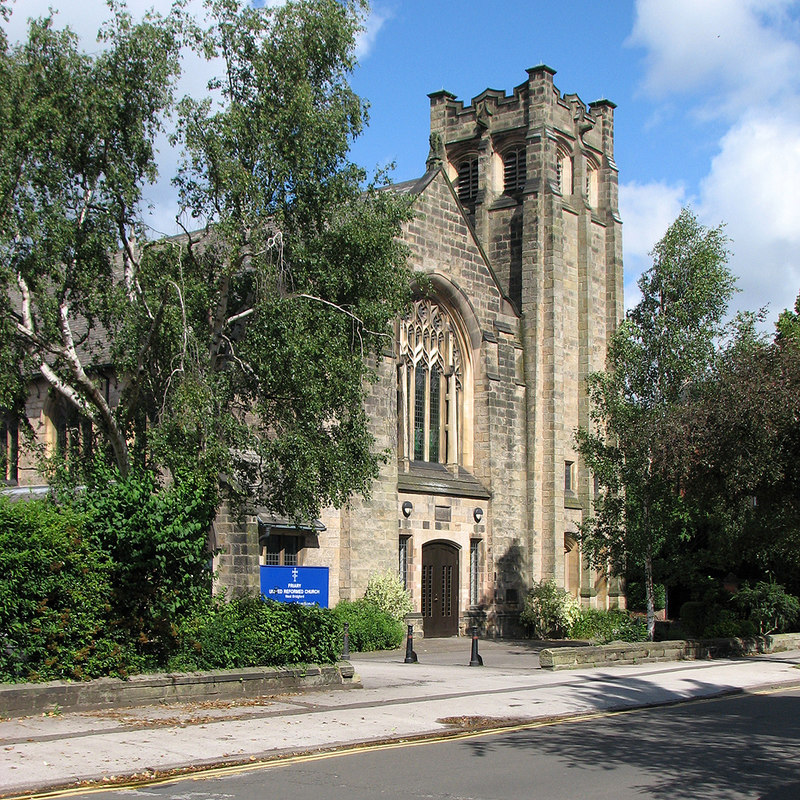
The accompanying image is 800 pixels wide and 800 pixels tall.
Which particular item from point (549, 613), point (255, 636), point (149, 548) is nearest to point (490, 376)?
point (549, 613)

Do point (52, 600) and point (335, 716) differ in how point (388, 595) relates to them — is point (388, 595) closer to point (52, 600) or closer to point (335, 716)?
point (335, 716)

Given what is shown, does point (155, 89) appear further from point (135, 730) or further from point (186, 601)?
point (135, 730)

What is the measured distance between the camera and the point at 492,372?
34.9 m

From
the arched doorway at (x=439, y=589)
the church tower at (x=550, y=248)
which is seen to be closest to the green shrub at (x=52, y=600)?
the arched doorway at (x=439, y=589)

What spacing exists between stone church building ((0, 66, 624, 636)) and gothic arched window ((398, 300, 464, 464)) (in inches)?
2.2

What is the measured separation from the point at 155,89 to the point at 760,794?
47.4 feet

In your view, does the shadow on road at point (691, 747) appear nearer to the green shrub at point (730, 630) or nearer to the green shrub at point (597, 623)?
the green shrub at point (730, 630)

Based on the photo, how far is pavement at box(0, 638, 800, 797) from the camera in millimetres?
→ 10648

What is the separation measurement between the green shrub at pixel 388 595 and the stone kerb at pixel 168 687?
35.4 feet

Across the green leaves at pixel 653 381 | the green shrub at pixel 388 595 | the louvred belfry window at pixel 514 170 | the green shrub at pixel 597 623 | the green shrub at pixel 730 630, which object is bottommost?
the green shrub at pixel 597 623

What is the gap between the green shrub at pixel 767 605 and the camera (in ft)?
100

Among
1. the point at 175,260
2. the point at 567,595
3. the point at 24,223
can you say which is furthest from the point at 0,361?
the point at 567,595

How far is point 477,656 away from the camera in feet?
78.6

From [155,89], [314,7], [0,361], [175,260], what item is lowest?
[0,361]
